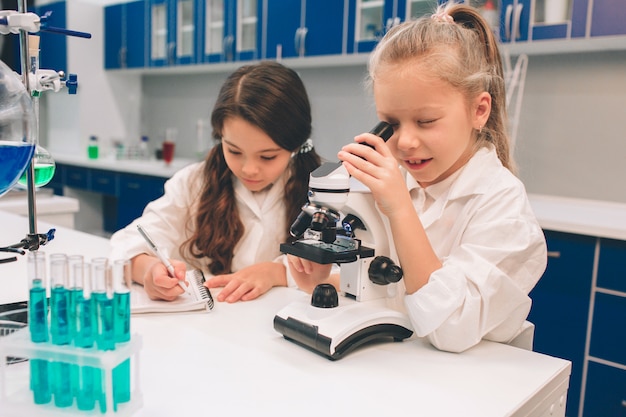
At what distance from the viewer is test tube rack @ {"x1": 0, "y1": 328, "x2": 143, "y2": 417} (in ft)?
1.90

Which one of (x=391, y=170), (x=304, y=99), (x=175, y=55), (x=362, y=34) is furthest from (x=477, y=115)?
(x=175, y=55)

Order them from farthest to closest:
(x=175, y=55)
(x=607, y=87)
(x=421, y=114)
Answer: (x=175, y=55) < (x=607, y=87) < (x=421, y=114)

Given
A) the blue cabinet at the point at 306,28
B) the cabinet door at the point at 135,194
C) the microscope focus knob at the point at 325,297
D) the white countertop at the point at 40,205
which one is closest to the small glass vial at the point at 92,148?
the cabinet door at the point at 135,194

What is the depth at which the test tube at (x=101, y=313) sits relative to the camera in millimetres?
585

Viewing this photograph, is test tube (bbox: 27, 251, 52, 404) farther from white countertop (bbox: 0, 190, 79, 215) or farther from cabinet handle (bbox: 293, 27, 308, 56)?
cabinet handle (bbox: 293, 27, 308, 56)

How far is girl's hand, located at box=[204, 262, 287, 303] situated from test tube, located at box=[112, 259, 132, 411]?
0.47m

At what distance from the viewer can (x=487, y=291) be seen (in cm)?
88

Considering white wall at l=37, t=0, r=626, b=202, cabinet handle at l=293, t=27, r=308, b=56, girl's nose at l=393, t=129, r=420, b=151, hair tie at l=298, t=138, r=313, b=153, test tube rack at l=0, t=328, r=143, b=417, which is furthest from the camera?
cabinet handle at l=293, t=27, r=308, b=56

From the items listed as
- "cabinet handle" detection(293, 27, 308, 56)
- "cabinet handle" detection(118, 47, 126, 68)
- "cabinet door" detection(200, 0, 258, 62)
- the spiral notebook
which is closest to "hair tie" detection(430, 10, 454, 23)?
the spiral notebook

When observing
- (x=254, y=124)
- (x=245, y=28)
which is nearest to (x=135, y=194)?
(x=245, y=28)

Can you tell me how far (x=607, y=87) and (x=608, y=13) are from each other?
40 cm

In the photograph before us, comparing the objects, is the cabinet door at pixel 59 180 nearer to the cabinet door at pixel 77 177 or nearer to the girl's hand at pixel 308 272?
the cabinet door at pixel 77 177

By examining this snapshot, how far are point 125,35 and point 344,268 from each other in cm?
405

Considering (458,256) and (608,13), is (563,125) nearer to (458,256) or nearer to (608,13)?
(608,13)
